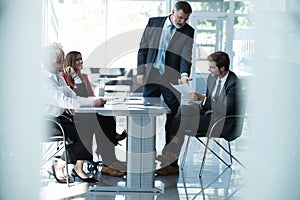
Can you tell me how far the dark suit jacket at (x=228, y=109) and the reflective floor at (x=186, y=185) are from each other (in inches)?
6.3

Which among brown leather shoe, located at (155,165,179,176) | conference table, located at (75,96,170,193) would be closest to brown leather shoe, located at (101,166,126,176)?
brown leather shoe, located at (155,165,179,176)

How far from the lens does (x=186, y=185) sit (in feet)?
17.1

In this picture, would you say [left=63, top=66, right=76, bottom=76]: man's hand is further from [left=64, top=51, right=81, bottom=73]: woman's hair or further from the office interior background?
the office interior background

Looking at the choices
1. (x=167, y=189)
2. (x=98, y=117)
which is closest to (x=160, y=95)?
(x=98, y=117)

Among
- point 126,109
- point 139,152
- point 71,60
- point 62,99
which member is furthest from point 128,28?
point 126,109

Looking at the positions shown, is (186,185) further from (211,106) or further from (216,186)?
(211,106)

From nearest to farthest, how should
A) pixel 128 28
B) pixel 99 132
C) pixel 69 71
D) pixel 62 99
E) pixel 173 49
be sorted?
pixel 62 99 → pixel 69 71 → pixel 99 132 → pixel 173 49 → pixel 128 28

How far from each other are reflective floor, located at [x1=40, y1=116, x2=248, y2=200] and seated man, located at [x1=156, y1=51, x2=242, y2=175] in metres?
0.26
